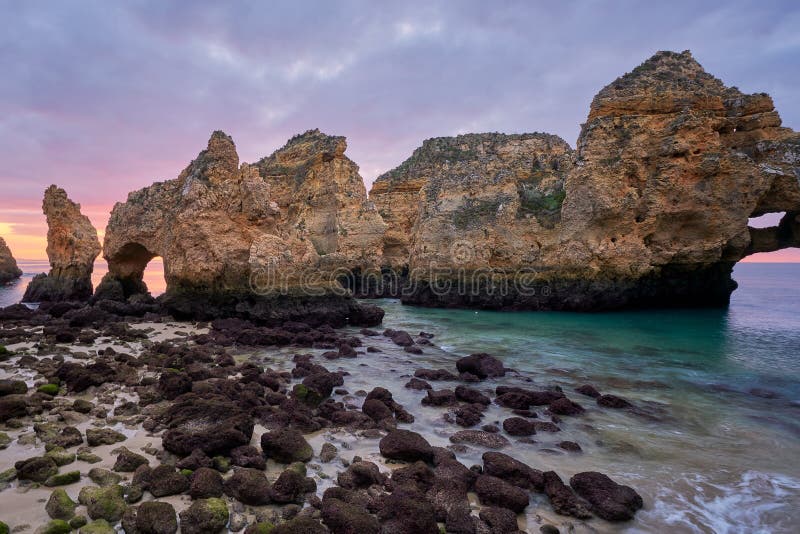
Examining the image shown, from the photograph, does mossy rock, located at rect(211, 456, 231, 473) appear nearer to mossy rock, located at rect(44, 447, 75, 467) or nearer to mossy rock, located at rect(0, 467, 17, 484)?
mossy rock, located at rect(44, 447, 75, 467)

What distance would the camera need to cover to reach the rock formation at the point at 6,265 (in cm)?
4478

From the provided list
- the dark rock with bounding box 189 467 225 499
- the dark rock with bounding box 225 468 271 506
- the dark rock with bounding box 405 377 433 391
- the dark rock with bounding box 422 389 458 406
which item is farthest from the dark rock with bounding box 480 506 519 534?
the dark rock with bounding box 405 377 433 391

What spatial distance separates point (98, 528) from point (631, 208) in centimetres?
2692

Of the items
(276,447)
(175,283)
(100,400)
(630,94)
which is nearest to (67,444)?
(100,400)

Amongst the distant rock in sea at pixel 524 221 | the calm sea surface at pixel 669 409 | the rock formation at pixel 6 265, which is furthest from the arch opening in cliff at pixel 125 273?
the rock formation at pixel 6 265

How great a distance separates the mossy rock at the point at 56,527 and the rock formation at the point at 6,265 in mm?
57106

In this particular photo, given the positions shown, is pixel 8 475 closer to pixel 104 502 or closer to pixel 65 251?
pixel 104 502

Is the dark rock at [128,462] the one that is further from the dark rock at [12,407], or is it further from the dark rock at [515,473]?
the dark rock at [515,473]

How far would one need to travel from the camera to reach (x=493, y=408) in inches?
309

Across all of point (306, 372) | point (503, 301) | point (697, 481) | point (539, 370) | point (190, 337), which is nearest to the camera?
point (697, 481)

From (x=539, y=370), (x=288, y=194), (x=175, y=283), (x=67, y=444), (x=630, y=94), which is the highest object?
(x=630, y=94)

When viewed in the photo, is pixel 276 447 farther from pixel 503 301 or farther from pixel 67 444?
pixel 503 301

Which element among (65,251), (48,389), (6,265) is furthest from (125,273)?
(6,265)

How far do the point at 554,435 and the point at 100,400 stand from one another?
7.38 m
